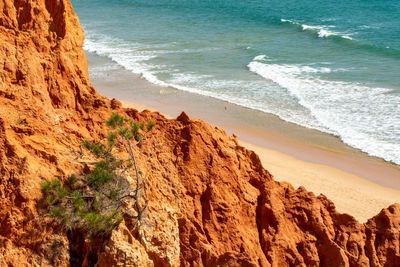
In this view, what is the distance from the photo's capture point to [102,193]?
7.16 m

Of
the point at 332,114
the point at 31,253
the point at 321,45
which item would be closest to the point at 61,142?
the point at 31,253

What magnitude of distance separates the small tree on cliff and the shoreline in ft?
36.4

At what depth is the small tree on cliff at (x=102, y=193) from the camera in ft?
21.7

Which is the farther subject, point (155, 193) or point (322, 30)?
point (322, 30)

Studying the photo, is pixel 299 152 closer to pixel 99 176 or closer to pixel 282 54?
pixel 99 176

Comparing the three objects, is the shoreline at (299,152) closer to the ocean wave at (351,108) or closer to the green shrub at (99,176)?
the ocean wave at (351,108)

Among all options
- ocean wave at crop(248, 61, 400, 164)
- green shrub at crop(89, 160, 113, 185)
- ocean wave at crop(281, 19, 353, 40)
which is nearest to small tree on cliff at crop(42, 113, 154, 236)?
green shrub at crop(89, 160, 113, 185)

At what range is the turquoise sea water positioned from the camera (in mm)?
25828

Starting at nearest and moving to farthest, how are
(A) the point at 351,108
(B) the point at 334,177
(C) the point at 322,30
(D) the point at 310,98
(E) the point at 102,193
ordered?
(E) the point at 102,193
(B) the point at 334,177
(A) the point at 351,108
(D) the point at 310,98
(C) the point at 322,30

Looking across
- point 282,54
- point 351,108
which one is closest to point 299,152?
point 351,108

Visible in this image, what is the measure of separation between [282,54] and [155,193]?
109 feet

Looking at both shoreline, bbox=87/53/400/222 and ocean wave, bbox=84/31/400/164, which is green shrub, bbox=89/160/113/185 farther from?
ocean wave, bbox=84/31/400/164

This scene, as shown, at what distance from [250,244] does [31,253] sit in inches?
159

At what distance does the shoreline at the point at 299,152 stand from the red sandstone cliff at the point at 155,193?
775 cm
